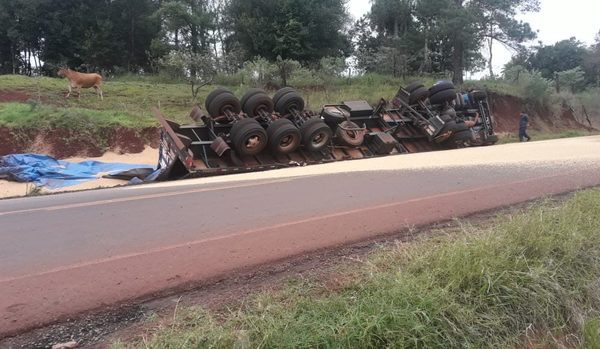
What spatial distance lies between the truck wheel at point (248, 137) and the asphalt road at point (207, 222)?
7.61ft

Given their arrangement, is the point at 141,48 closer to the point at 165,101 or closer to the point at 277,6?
the point at 277,6

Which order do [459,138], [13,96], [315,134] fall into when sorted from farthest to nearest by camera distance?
[13,96] → [459,138] → [315,134]

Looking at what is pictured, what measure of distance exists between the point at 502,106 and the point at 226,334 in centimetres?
3030

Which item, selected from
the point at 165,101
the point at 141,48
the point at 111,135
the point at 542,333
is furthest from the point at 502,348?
the point at 141,48

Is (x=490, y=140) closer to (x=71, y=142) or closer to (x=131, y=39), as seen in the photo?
(x=71, y=142)

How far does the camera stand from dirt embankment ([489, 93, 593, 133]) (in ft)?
95.3

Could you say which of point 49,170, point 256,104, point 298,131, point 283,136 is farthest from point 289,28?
point 49,170

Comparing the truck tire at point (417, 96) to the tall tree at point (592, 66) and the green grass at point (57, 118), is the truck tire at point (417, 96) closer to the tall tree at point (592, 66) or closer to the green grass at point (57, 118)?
the green grass at point (57, 118)

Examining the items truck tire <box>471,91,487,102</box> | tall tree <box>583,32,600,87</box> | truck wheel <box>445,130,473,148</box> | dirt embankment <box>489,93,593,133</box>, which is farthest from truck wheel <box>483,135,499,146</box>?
tall tree <box>583,32,600,87</box>

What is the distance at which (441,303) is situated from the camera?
3061mm

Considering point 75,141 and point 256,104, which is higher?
point 256,104

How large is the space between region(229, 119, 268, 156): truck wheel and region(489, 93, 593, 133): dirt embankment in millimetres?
19314

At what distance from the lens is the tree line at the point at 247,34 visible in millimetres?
31500

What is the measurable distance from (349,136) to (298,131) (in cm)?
194
